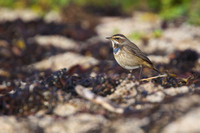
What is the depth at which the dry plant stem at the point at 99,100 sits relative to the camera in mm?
3850

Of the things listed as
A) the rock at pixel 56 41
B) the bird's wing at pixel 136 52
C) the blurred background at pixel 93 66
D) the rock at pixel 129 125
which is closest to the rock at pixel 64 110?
the blurred background at pixel 93 66

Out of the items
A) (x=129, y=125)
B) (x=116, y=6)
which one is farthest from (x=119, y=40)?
(x=116, y=6)

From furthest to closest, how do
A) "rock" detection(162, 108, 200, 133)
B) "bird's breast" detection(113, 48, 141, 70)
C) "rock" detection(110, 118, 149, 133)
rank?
"bird's breast" detection(113, 48, 141, 70), "rock" detection(110, 118, 149, 133), "rock" detection(162, 108, 200, 133)

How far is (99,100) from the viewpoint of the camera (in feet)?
13.0

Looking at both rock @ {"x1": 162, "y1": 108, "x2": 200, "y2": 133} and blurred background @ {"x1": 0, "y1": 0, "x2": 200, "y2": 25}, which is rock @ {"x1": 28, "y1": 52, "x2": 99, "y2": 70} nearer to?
blurred background @ {"x1": 0, "y1": 0, "x2": 200, "y2": 25}

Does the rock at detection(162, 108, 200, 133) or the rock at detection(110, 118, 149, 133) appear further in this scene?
the rock at detection(110, 118, 149, 133)

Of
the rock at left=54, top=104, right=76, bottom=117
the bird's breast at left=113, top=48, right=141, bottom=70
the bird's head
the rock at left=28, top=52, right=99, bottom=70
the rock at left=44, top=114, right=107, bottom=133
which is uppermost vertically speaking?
the rock at left=28, top=52, right=99, bottom=70

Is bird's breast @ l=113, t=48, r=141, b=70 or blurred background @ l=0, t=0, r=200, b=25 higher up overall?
blurred background @ l=0, t=0, r=200, b=25

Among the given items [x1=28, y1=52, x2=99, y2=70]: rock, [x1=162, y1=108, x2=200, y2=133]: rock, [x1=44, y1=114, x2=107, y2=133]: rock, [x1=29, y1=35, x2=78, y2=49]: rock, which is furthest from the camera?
[x1=29, y1=35, x2=78, y2=49]: rock

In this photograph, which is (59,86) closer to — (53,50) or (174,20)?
(53,50)

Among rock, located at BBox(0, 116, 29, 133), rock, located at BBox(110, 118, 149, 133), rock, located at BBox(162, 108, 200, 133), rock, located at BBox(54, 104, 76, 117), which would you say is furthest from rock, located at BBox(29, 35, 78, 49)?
rock, located at BBox(162, 108, 200, 133)

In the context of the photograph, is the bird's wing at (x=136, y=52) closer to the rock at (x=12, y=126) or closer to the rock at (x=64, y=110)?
the rock at (x=64, y=110)

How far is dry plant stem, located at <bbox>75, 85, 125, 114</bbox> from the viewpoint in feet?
12.6

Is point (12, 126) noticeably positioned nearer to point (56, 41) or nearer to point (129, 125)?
point (129, 125)
